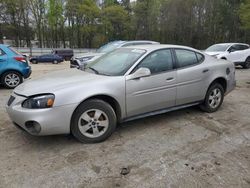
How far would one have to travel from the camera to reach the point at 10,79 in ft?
24.5

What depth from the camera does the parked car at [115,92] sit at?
10.7 ft

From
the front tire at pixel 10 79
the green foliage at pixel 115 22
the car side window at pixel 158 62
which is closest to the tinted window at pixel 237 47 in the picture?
the car side window at pixel 158 62

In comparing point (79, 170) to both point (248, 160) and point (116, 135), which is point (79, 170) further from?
point (248, 160)

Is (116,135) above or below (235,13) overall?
below

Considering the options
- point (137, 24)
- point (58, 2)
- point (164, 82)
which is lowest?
point (164, 82)

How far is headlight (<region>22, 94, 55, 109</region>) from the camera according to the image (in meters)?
3.22

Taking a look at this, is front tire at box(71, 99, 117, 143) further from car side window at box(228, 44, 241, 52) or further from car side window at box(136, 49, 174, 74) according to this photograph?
car side window at box(228, 44, 241, 52)

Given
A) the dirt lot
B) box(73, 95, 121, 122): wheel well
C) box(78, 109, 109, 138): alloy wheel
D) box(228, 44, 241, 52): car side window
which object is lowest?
the dirt lot

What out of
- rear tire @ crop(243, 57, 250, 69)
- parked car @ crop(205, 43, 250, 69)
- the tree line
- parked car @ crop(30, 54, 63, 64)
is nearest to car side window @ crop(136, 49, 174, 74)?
parked car @ crop(205, 43, 250, 69)

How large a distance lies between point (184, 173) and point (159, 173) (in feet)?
0.96

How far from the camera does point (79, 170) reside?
→ 292 centimetres

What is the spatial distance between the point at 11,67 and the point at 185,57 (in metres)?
5.31

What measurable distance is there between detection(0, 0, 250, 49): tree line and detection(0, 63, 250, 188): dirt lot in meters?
40.1

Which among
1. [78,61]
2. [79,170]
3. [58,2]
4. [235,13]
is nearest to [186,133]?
[79,170]
